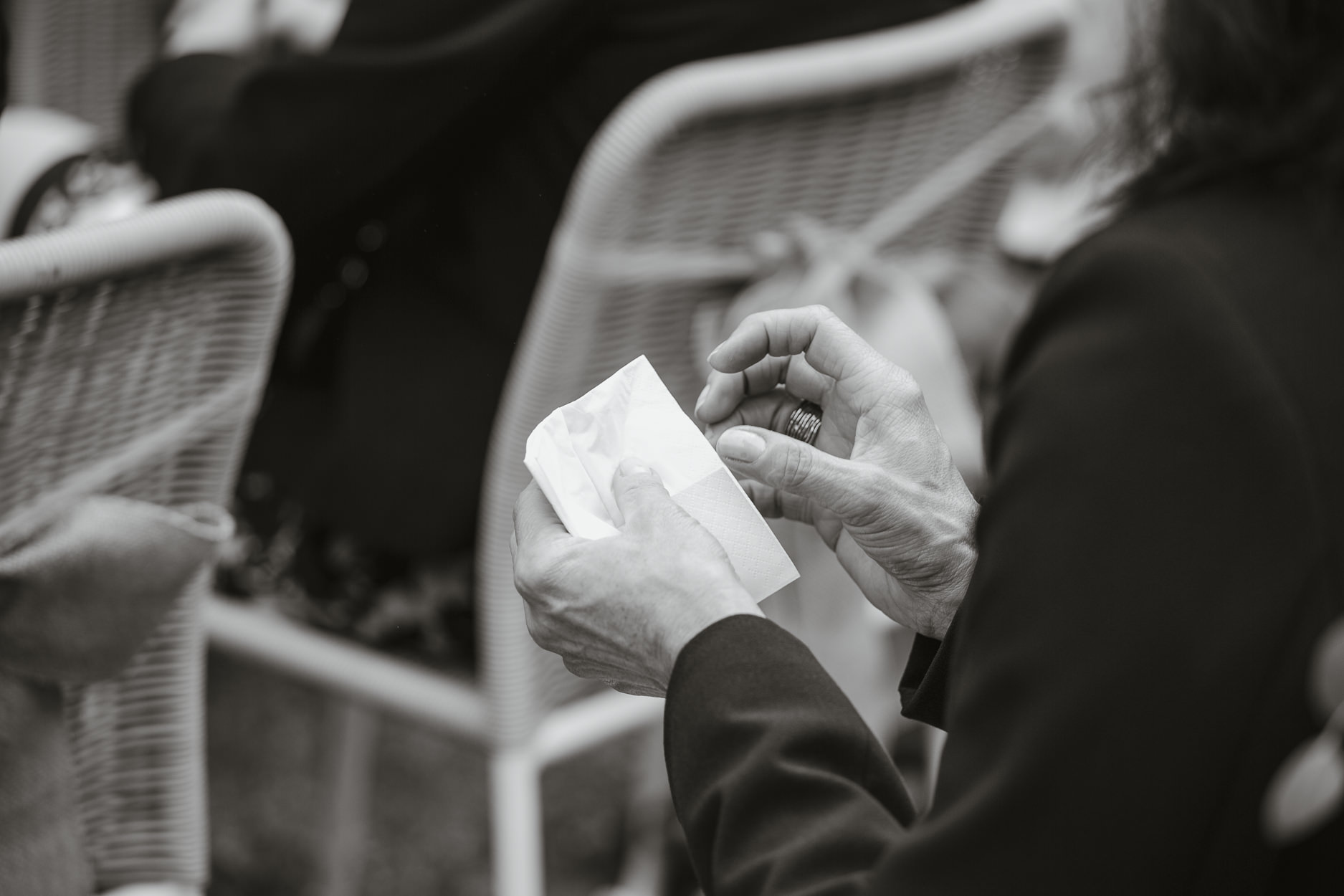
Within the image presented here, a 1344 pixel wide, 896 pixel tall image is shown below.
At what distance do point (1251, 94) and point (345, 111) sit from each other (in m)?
0.71

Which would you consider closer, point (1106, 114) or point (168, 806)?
point (1106, 114)

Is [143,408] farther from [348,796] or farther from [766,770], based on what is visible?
[348,796]

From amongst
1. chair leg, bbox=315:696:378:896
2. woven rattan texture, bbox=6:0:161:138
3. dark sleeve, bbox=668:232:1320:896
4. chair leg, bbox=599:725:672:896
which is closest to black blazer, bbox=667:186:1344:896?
dark sleeve, bbox=668:232:1320:896

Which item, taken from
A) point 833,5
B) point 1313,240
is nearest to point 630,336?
point 833,5

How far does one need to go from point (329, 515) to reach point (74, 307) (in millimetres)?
463

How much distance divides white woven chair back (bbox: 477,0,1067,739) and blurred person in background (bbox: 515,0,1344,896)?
40cm

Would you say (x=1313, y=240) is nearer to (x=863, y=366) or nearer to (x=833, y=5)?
(x=863, y=366)

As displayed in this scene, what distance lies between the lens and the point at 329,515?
1177 mm

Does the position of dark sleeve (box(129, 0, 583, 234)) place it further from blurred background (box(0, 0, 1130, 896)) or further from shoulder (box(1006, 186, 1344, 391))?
shoulder (box(1006, 186, 1344, 391))

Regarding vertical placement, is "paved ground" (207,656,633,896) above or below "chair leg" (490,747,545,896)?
below

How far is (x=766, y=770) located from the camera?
602 mm

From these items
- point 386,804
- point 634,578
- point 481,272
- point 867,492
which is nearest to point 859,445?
point 867,492

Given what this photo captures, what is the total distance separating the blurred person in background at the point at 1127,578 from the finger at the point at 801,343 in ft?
0.21

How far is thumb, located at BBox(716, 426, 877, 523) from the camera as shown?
2.08 feet
